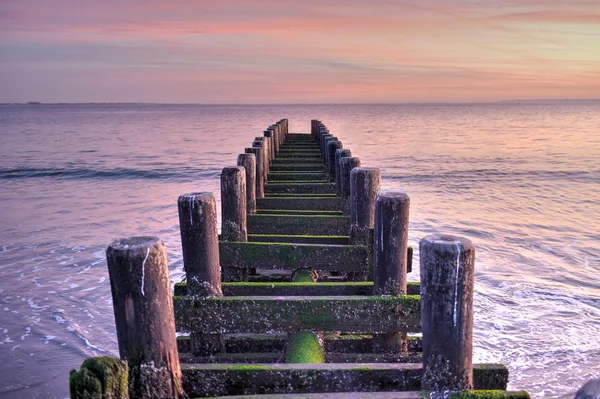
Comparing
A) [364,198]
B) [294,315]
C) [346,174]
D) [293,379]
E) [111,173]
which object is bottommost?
[111,173]

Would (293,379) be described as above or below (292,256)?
below

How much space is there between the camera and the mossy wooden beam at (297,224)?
6.58 metres

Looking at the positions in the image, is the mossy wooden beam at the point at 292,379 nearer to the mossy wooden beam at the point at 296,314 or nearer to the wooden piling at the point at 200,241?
the mossy wooden beam at the point at 296,314

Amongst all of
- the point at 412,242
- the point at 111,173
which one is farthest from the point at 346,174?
the point at 111,173

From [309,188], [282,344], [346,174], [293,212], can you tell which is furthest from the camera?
[309,188]

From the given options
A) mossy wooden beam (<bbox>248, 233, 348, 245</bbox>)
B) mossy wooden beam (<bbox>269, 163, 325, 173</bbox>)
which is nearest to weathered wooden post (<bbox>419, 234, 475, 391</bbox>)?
mossy wooden beam (<bbox>248, 233, 348, 245</bbox>)

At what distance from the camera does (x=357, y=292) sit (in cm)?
432

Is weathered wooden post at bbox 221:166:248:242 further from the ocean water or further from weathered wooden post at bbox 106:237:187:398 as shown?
the ocean water

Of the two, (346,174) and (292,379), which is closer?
(292,379)

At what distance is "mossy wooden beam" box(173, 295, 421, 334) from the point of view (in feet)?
12.0

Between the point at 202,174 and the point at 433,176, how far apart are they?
14.6 meters

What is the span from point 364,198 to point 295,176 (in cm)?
546

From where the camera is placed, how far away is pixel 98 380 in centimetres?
218

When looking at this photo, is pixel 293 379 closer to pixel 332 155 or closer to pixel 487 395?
pixel 487 395
